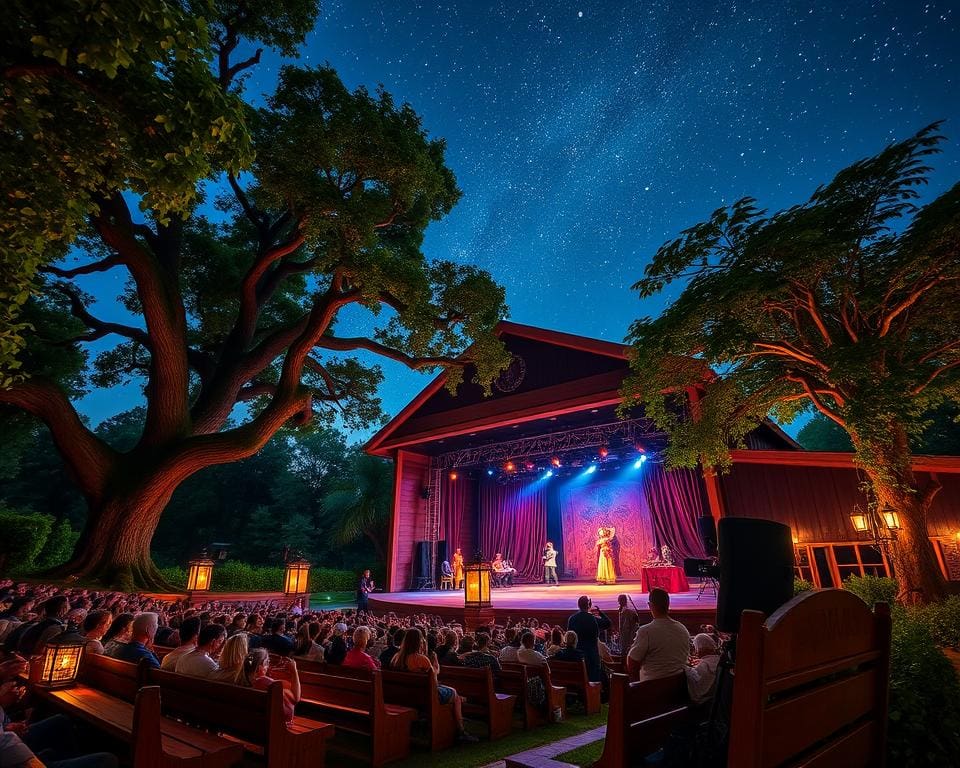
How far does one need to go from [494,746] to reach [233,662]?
232 centimetres

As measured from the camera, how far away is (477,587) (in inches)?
368

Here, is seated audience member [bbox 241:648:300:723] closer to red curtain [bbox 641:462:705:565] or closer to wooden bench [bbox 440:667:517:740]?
wooden bench [bbox 440:667:517:740]

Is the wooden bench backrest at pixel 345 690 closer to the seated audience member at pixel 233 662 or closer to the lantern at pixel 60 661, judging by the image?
the seated audience member at pixel 233 662

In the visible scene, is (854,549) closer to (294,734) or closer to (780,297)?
(780,297)

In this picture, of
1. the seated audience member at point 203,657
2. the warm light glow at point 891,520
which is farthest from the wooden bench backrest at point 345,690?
the warm light glow at point 891,520

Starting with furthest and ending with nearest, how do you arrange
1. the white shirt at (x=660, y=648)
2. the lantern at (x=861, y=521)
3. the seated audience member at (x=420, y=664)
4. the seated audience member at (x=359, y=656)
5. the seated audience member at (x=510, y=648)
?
the lantern at (x=861, y=521) → the seated audience member at (x=510, y=648) → the seated audience member at (x=359, y=656) → the seated audience member at (x=420, y=664) → the white shirt at (x=660, y=648)

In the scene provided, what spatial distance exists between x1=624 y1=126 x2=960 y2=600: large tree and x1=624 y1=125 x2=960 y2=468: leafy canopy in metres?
0.02

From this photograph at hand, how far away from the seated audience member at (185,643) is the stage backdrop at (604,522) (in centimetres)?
1520

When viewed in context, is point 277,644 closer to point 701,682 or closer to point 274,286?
point 701,682

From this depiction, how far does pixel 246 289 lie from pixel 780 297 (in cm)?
A: 1182

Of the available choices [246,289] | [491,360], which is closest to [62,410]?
[246,289]

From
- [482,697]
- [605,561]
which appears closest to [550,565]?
[605,561]

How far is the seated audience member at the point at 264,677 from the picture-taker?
3.20 m

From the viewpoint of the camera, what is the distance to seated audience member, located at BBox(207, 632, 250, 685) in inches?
130
